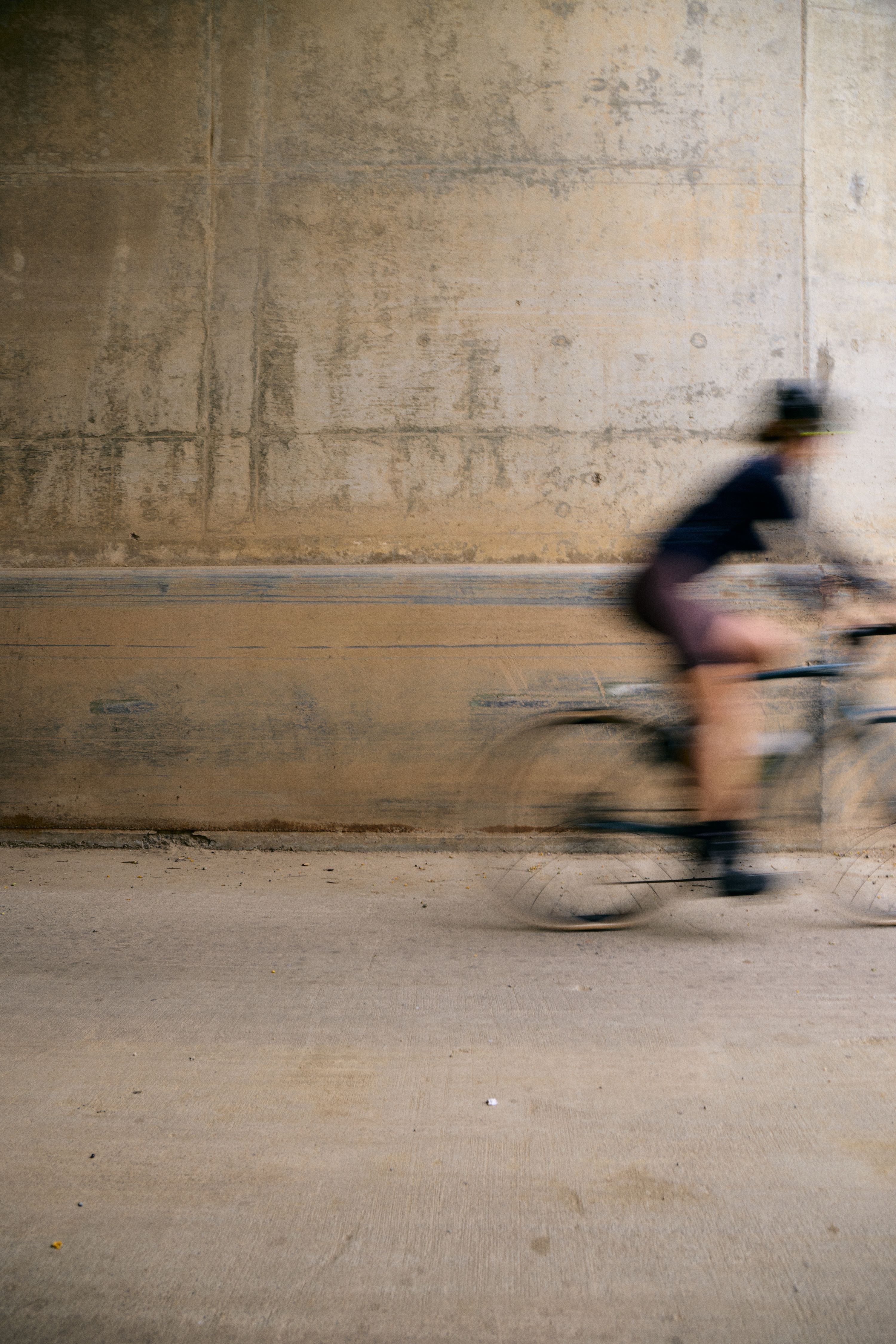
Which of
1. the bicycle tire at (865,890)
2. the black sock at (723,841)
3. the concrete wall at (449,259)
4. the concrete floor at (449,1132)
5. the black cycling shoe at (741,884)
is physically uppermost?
the concrete wall at (449,259)

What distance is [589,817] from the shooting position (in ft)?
12.5

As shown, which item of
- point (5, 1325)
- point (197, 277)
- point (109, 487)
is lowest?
point (5, 1325)

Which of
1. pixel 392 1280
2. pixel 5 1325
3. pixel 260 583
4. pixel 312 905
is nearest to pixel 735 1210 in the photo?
pixel 392 1280

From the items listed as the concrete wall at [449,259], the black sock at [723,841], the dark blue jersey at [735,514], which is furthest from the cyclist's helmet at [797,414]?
the concrete wall at [449,259]

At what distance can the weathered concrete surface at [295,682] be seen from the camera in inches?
197

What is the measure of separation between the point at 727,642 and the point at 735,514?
51 centimetres

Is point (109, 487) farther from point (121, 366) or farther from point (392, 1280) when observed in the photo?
point (392, 1280)

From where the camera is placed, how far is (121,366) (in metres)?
5.23

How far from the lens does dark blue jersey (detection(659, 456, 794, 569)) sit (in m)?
3.50

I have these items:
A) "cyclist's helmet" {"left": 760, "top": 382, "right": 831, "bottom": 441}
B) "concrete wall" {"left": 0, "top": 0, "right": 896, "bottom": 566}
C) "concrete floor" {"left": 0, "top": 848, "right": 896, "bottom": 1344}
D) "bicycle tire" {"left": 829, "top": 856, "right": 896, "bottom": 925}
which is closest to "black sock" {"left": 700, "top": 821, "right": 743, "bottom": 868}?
"concrete floor" {"left": 0, "top": 848, "right": 896, "bottom": 1344}

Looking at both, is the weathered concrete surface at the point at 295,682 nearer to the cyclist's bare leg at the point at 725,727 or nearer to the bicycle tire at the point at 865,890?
the bicycle tire at the point at 865,890

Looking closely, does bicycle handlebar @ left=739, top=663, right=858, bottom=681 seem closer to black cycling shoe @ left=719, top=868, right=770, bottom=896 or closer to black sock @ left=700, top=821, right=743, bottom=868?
black sock @ left=700, top=821, right=743, bottom=868

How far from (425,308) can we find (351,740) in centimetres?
254

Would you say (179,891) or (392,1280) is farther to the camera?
(179,891)
